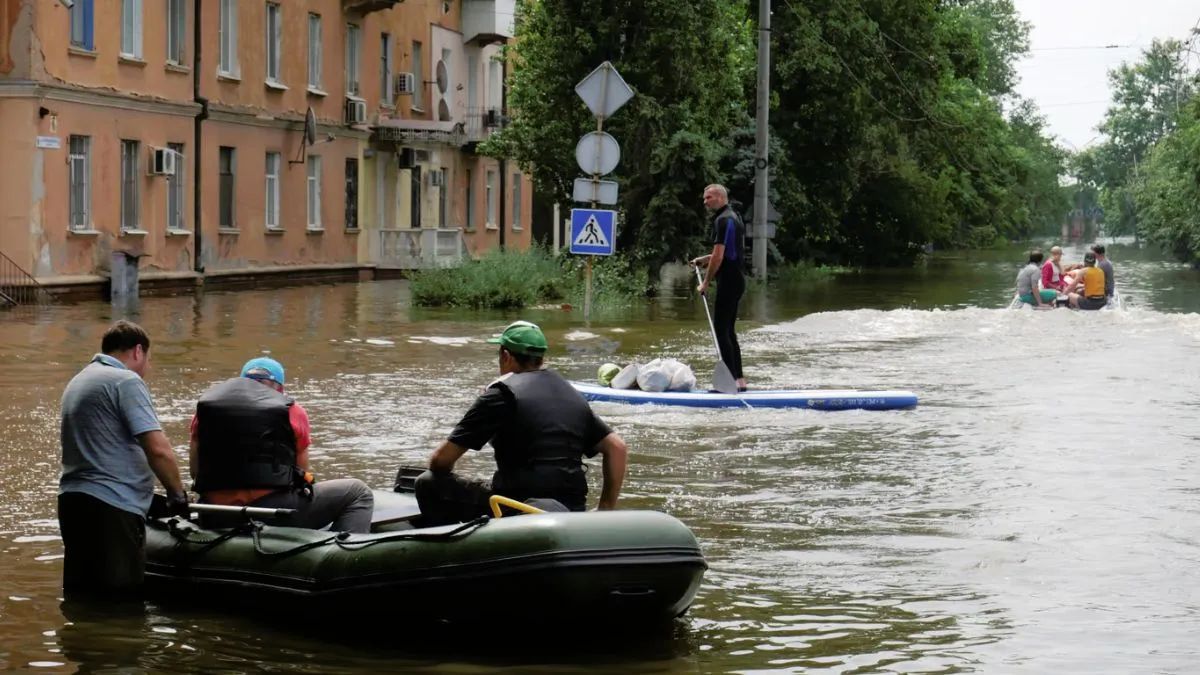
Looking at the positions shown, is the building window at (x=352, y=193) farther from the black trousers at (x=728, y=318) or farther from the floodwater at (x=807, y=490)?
the black trousers at (x=728, y=318)

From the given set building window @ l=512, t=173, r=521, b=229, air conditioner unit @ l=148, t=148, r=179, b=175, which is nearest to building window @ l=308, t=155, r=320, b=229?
air conditioner unit @ l=148, t=148, r=179, b=175

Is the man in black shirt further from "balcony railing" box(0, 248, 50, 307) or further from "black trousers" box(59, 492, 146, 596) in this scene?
"balcony railing" box(0, 248, 50, 307)

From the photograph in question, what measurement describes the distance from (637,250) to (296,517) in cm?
3138

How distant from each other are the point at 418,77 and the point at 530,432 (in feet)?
149

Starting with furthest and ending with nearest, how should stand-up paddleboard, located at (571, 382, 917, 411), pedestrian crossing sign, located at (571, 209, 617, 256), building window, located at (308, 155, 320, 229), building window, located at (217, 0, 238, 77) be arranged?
building window, located at (308, 155, 320, 229)
building window, located at (217, 0, 238, 77)
pedestrian crossing sign, located at (571, 209, 617, 256)
stand-up paddleboard, located at (571, 382, 917, 411)

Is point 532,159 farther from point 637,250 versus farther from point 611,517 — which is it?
point 611,517

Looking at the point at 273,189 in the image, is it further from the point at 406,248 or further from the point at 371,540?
the point at 371,540

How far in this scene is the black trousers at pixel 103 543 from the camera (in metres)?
8.80

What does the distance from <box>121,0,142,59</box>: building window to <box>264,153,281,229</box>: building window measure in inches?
273

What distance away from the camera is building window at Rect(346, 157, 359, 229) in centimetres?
4888

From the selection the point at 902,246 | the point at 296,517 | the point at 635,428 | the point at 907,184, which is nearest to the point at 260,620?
the point at 296,517

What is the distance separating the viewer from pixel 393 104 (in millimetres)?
51688

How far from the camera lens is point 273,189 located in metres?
44.4

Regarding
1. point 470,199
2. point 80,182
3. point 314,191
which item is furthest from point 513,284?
point 470,199
